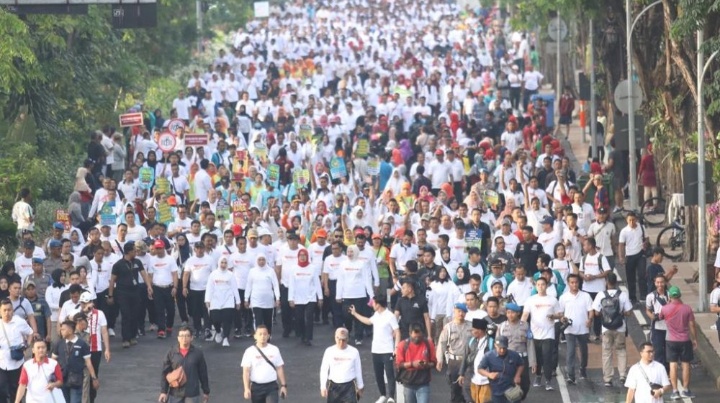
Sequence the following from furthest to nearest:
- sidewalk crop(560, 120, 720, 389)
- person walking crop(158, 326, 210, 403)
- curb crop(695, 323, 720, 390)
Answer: sidewalk crop(560, 120, 720, 389) → curb crop(695, 323, 720, 390) → person walking crop(158, 326, 210, 403)

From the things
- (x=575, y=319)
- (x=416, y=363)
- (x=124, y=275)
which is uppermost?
(x=124, y=275)

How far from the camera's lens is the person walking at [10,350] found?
23969 millimetres

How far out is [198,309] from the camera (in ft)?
95.6

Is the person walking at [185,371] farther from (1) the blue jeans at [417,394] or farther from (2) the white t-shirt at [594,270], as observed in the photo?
(2) the white t-shirt at [594,270]

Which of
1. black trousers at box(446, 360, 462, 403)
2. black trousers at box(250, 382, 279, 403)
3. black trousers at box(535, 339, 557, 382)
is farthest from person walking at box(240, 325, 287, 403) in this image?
black trousers at box(535, 339, 557, 382)

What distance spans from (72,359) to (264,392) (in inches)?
90.7

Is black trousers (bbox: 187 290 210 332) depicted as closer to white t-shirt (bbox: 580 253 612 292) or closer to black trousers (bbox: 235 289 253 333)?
black trousers (bbox: 235 289 253 333)

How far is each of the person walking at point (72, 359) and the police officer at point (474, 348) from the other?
4.14m

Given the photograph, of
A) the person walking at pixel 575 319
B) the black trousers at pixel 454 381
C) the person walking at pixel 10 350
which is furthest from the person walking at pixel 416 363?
the person walking at pixel 10 350

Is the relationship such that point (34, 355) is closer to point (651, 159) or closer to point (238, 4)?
point (651, 159)

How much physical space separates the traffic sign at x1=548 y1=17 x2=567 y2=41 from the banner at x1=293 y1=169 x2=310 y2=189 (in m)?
16.7

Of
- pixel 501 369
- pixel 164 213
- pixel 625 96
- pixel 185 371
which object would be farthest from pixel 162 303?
pixel 625 96

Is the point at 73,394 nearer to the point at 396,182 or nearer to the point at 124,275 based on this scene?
the point at 124,275

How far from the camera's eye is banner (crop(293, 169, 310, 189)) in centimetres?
3588
